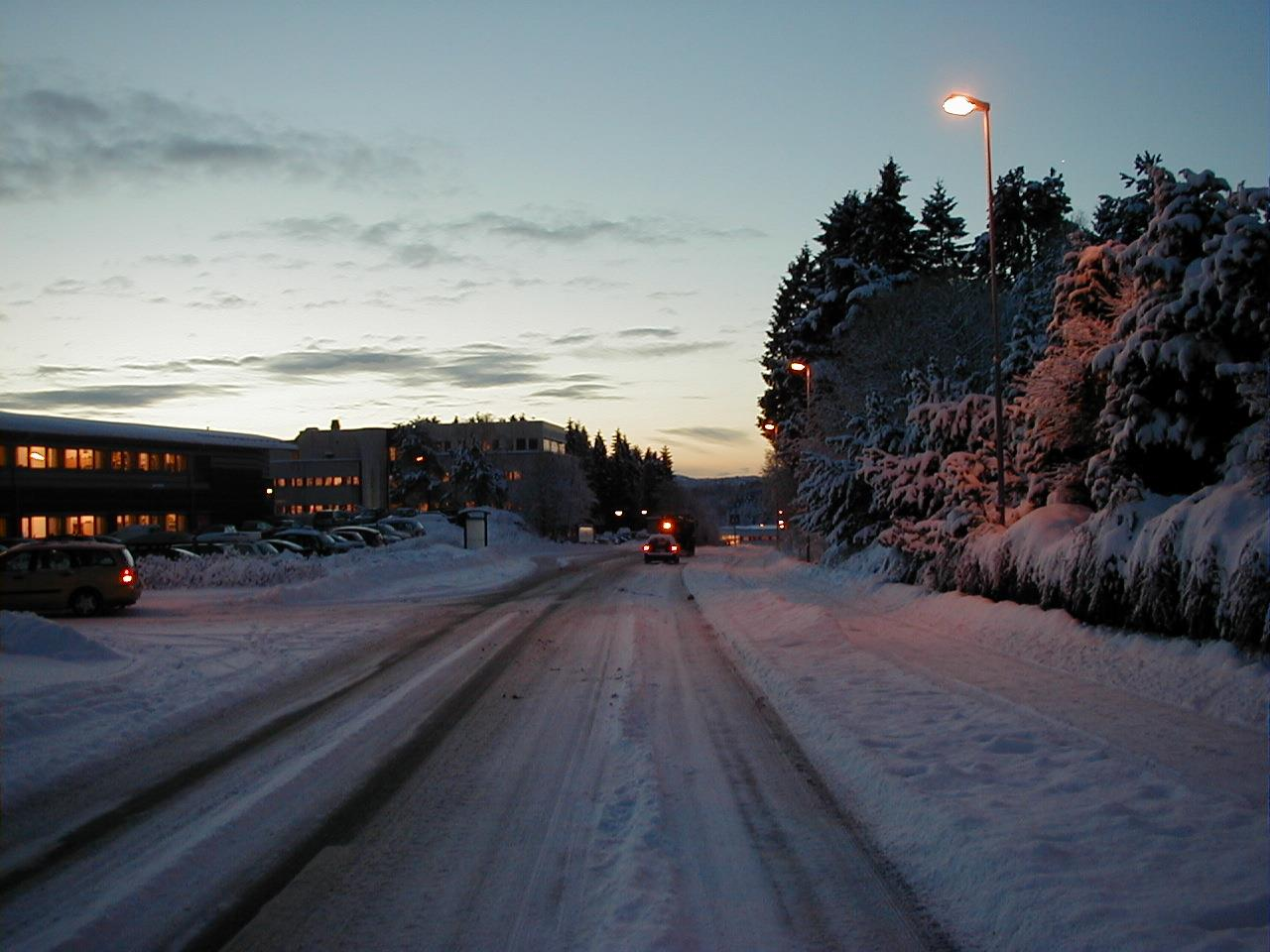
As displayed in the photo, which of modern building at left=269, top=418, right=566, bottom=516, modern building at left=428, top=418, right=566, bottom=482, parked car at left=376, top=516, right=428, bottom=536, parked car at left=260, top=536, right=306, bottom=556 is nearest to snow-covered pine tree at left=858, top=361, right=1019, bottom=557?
parked car at left=260, top=536, right=306, bottom=556

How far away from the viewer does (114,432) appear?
2581 inches

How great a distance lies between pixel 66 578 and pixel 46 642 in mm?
10565

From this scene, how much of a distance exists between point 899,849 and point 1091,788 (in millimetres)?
1761

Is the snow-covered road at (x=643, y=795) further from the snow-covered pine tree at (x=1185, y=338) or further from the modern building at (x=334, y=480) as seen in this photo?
the modern building at (x=334, y=480)

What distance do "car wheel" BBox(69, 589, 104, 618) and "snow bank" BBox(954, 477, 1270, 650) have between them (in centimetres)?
2042

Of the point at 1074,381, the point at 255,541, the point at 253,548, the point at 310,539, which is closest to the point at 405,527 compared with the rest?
the point at 310,539

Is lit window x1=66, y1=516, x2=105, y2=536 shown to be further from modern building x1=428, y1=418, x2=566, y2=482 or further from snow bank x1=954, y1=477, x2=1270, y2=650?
snow bank x1=954, y1=477, x2=1270, y2=650

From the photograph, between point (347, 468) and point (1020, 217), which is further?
point (347, 468)

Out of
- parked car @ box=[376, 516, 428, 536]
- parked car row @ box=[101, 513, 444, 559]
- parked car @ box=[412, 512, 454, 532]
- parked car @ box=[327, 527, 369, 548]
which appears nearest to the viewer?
parked car row @ box=[101, 513, 444, 559]

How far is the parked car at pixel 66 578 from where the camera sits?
80.9 feet

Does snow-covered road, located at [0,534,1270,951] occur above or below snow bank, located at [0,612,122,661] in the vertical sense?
below

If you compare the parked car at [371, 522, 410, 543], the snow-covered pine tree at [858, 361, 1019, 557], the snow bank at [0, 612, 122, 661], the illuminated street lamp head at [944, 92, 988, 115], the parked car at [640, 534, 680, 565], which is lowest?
the parked car at [640, 534, 680, 565]

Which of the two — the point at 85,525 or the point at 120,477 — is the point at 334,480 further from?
the point at 85,525

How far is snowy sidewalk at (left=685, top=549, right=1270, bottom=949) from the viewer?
543 cm
